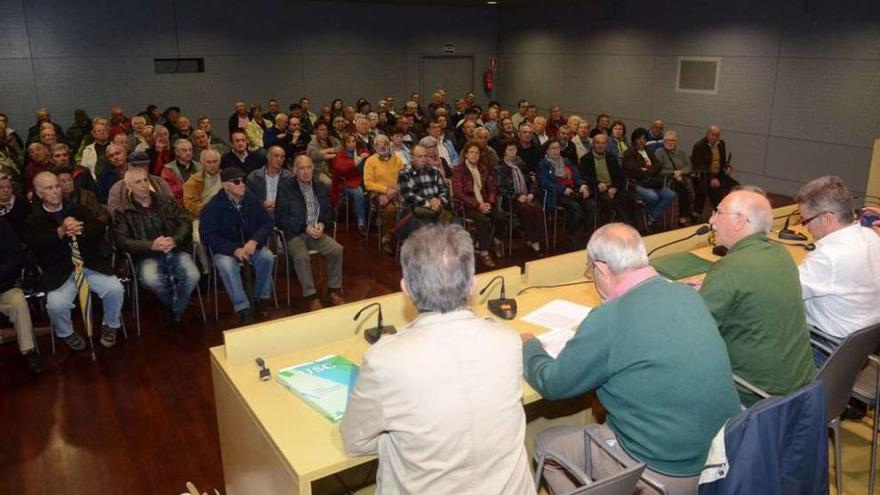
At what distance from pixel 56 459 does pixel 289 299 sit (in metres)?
2.18

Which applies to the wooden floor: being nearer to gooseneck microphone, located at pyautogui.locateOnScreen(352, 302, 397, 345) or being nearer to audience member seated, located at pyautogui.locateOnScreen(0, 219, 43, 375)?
audience member seated, located at pyautogui.locateOnScreen(0, 219, 43, 375)

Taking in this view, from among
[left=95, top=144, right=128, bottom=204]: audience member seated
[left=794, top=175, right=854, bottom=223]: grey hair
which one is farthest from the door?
[left=794, top=175, right=854, bottom=223]: grey hair

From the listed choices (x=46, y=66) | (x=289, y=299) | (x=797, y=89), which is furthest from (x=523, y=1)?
(x=289, y=299)

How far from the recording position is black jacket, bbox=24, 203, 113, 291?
4.16 m

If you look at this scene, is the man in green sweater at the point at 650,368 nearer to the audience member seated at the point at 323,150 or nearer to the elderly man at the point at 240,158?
the elderly man at the point at 240,158

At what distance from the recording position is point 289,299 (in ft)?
17.1

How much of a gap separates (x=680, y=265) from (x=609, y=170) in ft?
12.5

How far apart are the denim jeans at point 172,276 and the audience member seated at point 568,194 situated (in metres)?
3.62

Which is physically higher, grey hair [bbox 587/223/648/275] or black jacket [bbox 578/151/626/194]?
grey hair [bbox 587/223/648/275]

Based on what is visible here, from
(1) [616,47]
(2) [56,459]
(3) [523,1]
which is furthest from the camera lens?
(3) [523,1]

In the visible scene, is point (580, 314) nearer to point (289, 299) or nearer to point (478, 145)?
point (289, 299)

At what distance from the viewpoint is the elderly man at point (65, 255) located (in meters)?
4.16

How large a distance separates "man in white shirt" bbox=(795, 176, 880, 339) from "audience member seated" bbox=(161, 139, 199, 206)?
4.77 meters

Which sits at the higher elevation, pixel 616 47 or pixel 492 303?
pixel 616 47
